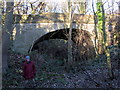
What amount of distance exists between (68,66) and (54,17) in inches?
196

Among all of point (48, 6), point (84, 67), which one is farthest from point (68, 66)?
point (48, 6)

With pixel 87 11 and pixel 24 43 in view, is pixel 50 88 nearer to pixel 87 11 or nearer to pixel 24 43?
pixel 24 43

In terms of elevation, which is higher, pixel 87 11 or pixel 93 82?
pixel 87 11

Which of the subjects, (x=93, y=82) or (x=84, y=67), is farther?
(x=84, y=67)

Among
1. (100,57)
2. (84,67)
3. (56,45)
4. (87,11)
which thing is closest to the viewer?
(84,67)

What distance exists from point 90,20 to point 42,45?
6.21 meters

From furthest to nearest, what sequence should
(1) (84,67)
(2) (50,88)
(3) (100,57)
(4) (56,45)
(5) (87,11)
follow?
1. (4) (56,45)
2. (5) (87,11)
3. (3) (100,57)
4. (1) (84,67)
5. (2) (50,88)

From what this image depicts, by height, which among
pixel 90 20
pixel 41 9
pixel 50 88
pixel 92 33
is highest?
pixel 41 9

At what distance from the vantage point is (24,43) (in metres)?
13.0

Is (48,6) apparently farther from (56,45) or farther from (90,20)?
→ (56,45)

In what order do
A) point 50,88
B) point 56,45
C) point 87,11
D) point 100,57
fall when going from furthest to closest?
point 56,45 → point 87,11 → point 100,57 → point 50,88

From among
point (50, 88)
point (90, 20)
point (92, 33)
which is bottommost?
point (50, 88)

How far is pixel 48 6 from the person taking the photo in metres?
13.1

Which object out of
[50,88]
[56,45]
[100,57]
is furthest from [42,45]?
[50,88]
